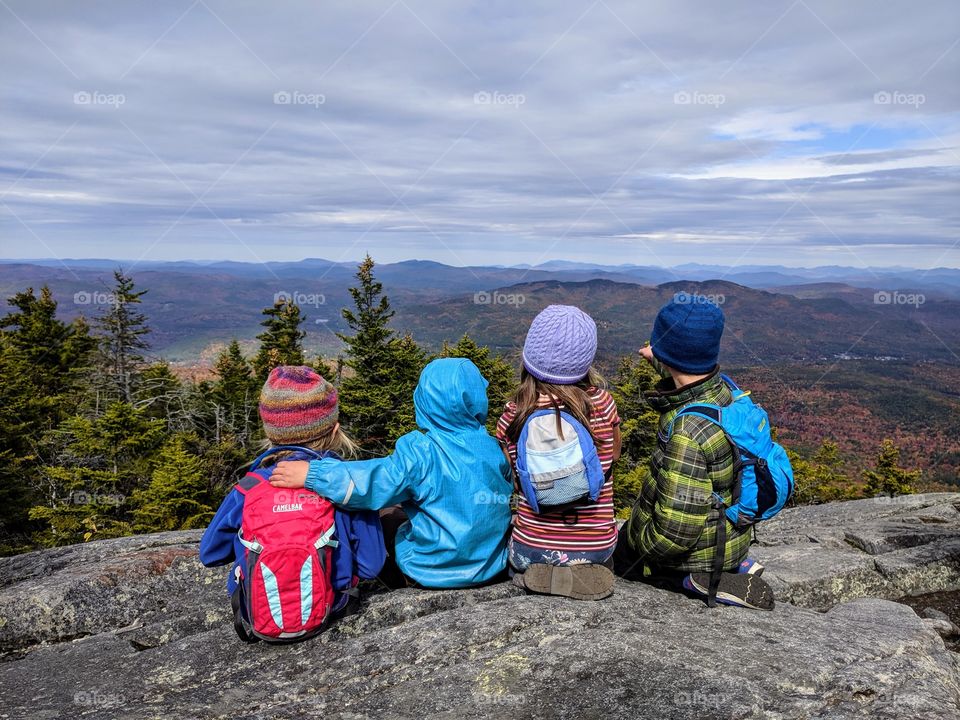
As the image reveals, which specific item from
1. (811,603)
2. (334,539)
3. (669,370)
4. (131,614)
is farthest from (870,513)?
(131,614)

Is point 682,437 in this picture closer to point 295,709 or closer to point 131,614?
point 295,709

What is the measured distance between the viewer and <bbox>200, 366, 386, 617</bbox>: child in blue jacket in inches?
182

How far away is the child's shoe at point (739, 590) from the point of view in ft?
15.9

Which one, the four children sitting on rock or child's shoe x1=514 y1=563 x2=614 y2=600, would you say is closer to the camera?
the four children sitting on rock

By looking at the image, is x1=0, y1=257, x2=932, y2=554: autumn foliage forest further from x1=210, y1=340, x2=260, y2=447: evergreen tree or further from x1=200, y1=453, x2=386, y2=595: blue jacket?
x1=200, y1=453, x2=386, y2=595: blue jacket

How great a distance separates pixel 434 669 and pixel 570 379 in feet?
7.60

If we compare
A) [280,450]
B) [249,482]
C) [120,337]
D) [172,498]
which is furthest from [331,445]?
[120,337]

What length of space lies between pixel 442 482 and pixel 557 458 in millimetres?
1003

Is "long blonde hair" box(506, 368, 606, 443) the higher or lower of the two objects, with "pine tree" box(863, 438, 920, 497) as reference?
higher

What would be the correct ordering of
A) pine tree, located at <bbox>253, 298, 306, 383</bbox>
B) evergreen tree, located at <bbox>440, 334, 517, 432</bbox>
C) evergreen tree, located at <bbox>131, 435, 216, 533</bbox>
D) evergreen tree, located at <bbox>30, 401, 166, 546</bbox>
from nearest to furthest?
evergreen tree, located at <bbox>131, 435, 216, 533</bbox>
evergreen tree, located at <bbox>30, 401, 166, 546</bbox>
evergreen tree, located at <bbox>440, 334, 517, 432</bbox>
pine tree, located at <bbox>253, 298, 306, 383</bbox>

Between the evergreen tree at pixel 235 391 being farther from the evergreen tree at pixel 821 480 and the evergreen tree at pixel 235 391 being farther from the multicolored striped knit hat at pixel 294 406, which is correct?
the evergreen tree at pixel 821 480

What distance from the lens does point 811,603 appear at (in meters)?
6.51

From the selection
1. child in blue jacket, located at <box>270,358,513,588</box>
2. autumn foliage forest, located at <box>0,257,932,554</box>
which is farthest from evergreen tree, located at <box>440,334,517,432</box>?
child in blue jacket, located at <box>270,358,513,588</box>

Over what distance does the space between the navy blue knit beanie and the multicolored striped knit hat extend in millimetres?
2709
